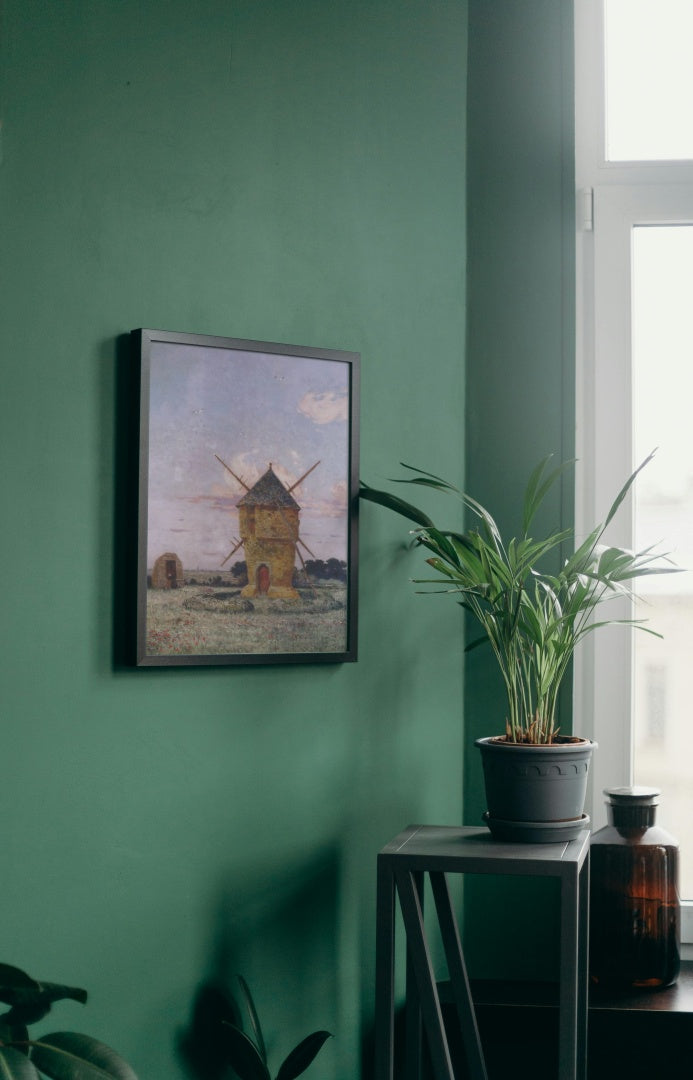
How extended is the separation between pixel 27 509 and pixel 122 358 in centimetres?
35

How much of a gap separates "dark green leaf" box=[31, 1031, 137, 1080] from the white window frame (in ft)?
5.10

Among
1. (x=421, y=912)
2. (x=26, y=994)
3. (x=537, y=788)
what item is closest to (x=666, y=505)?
(x=537, y=788)

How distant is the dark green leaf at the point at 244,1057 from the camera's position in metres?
2.01

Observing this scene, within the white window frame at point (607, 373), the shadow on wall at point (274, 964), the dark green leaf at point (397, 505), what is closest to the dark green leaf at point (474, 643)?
the dark green leaf at point (397, 505)

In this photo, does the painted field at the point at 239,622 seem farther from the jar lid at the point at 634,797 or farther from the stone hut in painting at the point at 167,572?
the jar lid at the point at 634,797

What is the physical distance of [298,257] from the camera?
2.30 m

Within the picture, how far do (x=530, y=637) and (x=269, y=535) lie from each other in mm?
578

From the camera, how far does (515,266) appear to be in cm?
265

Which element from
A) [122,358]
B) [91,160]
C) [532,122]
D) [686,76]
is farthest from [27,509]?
[686,76]

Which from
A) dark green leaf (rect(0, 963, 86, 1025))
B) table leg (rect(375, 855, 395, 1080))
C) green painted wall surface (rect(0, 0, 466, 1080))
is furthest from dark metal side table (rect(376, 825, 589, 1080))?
dark green leaf (rect(0, 963, 86, 1025))

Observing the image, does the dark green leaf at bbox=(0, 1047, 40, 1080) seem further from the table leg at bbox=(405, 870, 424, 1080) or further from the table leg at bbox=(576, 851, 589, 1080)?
the table leg at bbox=(576, 851, 589, 1080)

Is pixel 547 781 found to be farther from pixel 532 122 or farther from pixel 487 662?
pixel 532 122

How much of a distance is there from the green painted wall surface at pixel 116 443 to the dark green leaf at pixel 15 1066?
605mm

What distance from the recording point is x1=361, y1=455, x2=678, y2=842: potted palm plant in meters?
2.08
